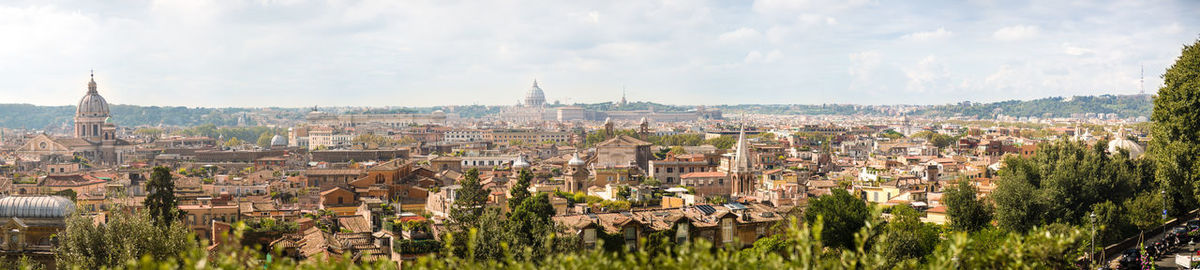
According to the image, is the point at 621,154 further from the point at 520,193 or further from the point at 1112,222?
the point at 1112,222

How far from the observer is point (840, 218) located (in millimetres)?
24859

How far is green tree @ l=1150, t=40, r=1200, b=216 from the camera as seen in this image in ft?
101

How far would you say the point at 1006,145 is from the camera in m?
85.5

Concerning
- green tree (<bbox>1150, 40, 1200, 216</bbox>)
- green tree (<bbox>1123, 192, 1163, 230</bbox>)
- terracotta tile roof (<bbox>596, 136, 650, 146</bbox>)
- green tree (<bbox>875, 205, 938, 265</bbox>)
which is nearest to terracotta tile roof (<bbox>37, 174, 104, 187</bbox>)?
terracotta tile roof (<bbox>596, 136, 650, 146</bbox>)

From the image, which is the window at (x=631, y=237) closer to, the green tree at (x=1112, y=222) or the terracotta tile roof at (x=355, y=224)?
the terracotta tile roof at (x=355, y=224)

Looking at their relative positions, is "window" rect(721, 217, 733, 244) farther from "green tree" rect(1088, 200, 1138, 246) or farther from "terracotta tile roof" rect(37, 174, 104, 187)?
"terracotta tile roof" rect(37, 174, 104, 187)

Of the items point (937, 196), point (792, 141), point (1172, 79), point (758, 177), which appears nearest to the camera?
point (1172, 79)

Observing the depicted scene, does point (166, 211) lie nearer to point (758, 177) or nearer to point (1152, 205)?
point (1152, 205)

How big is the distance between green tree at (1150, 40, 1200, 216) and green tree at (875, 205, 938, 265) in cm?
889

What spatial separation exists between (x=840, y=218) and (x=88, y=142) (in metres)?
85.6

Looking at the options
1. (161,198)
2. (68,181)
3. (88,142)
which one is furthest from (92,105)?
(161,198)

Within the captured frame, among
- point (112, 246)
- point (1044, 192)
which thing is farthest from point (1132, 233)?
point (112, 246)

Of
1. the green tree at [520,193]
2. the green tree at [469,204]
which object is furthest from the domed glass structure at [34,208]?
the green tree at [520,193]

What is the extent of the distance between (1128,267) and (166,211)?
2436cm
